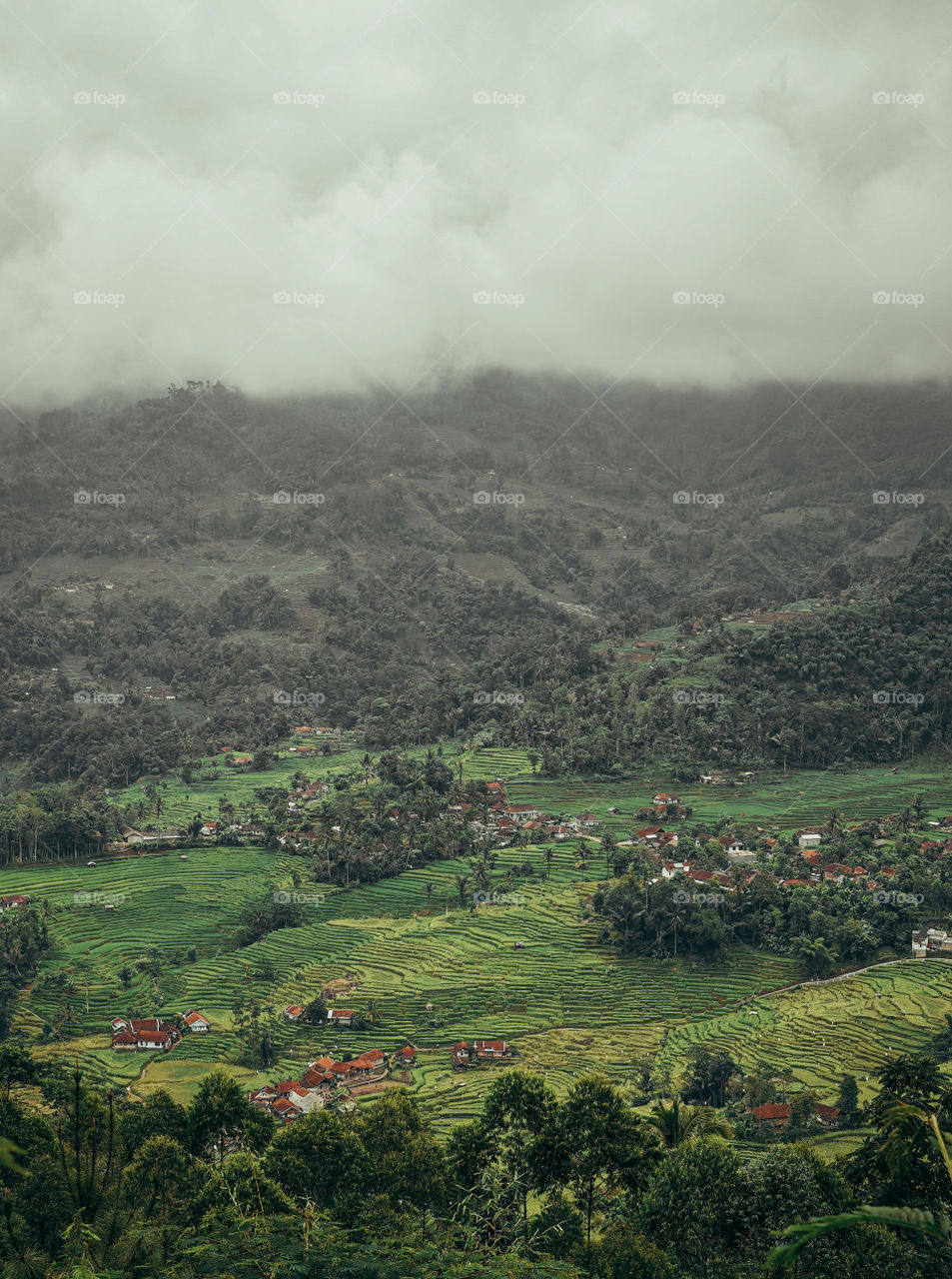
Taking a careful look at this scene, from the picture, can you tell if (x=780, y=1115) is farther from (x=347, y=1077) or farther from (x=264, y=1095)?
(x=264, y=1095)

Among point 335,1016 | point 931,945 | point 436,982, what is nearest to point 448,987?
point 436,982

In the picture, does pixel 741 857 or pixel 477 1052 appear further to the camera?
pixel 741 857

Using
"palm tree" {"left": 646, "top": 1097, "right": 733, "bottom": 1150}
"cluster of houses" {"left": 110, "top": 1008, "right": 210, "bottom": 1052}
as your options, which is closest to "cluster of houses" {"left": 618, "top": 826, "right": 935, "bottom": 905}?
"cluster of houses" {"left": 110, "top": 1008, "right": 210, "bottom": 1052}

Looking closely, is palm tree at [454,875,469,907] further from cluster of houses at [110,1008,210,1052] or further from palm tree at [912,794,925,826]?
palm tree at [912,794,925,826]

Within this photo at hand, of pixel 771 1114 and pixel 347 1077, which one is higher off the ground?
pixel 347 1077

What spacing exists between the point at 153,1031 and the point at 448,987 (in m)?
7.04

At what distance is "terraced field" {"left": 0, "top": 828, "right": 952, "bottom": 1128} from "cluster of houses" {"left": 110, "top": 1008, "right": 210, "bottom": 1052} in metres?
0.35

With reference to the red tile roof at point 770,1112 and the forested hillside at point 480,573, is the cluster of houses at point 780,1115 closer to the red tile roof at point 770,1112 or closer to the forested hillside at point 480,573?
the red tile roof at point 770,1112

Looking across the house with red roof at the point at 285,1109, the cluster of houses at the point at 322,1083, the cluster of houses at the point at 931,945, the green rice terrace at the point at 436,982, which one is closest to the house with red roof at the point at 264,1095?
the cluster of houses at the point at 322,1083

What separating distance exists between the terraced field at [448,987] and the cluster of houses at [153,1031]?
354 millimetres

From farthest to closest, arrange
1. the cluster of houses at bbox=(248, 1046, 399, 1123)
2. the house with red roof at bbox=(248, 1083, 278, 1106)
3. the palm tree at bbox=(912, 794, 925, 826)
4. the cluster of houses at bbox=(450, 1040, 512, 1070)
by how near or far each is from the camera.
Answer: the palm tree at bbox=(912, 794, 925, 826) < the cluster of houses at bbox=(450, 1040, 512, 1070) < the house with red roof at bbox=(248, 1083, 278, 1106) < the cluster of houses at bbox=(248, 1046, 399, 1123)

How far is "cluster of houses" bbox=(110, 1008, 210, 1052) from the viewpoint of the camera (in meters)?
26.1

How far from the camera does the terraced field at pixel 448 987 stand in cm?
2478

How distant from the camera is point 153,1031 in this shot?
2645cm
